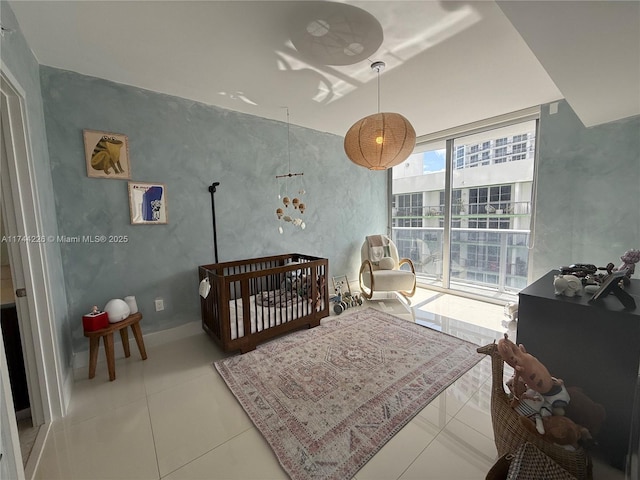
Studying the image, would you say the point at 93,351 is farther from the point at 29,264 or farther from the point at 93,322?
the point at 29,264

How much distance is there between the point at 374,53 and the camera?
182 cm

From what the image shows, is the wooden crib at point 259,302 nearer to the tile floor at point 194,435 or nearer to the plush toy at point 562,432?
the tile floor at point 194,435

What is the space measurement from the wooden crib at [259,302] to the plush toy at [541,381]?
1834mm

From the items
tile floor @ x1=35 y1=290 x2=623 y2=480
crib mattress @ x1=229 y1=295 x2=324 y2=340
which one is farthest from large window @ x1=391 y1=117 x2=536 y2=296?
crib mattress @ x1=229 y1=295 x2=324 y2=340

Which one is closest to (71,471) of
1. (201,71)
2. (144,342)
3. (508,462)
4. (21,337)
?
(21,337)

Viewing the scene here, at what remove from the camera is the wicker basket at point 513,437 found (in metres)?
1.01

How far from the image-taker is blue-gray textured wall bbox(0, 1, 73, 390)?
1.40m

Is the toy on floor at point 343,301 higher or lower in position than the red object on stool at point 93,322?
lower

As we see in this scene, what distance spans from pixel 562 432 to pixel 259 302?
221cm

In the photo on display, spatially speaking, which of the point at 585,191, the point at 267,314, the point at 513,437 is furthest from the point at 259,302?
the point at 585,191

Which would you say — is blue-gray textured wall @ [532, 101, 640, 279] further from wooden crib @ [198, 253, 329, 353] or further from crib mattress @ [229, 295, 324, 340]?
crib mattress @ [229, 295, 324, 340]

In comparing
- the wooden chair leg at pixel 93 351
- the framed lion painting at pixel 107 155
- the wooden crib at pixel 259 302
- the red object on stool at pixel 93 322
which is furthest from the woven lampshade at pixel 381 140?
the wooden chair leg at pixel 93 351

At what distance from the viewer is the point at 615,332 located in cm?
118

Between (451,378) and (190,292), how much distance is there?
8.24 feet
